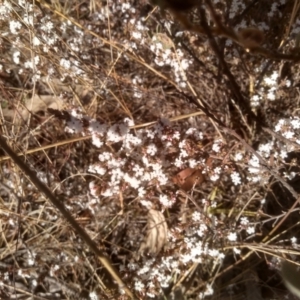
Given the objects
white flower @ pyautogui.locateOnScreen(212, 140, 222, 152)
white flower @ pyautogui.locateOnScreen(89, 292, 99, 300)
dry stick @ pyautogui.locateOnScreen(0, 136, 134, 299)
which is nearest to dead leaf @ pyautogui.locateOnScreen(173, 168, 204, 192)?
white flower @ pyautogui.locateOnScreen(212, 140, 222, 152)

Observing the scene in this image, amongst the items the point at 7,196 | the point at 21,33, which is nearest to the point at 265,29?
the point at 21,33

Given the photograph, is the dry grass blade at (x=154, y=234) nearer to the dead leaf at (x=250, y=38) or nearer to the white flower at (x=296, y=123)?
the white flower at (x=296, y=123)

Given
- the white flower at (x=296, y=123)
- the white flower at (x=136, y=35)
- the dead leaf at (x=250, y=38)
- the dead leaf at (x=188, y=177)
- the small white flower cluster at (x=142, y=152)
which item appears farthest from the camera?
the white flower at (x=136, y=35)

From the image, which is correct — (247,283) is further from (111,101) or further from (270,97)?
(111,101)

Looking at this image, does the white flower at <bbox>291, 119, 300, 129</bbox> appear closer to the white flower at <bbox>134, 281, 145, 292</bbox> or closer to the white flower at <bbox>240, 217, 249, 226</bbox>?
the white flower at <bbox>240, 217, 249, 226</bbox>

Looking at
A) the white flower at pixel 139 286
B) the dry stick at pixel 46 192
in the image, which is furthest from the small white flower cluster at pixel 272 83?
the dry stick at pixel 46 192
